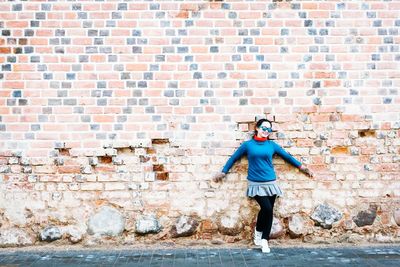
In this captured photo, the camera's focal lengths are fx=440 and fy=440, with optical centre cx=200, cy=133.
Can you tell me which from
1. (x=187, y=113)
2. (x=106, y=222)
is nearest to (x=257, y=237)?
(x=187, y=113)

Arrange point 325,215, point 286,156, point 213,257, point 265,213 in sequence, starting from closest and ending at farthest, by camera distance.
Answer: point 213,257 → point 265,213 → point 286,156 → point 325,215

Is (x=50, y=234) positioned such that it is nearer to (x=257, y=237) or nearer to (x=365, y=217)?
(x=257, y=237)

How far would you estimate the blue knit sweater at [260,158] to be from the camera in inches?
194

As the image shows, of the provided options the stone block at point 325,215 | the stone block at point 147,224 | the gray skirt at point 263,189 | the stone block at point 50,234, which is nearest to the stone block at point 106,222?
the stone block at point 147,224

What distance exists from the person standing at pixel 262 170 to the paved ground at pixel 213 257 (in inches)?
12.4

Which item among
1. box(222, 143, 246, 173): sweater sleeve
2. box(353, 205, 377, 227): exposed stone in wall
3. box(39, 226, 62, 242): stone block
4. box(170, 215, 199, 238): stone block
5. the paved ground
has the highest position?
box(222, 143, 246, 173): sweater sleeve

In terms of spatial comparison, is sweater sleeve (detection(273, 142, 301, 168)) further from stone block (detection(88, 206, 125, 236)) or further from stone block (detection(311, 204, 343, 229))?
stone block (detection(88, 206, 125, 236))

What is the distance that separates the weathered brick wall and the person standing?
0.16m

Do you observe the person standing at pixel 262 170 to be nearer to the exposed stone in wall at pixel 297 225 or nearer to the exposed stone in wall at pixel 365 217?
the exposed stone in wall at pixel 297 225

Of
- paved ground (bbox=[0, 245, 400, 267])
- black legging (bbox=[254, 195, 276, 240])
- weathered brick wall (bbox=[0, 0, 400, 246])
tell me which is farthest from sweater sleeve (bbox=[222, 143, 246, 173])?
paved ground (bbox=[0, 245, 400, 267])

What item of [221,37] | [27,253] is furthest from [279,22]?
[27,253]

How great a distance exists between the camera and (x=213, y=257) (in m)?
4.73

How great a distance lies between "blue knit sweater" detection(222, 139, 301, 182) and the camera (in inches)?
194

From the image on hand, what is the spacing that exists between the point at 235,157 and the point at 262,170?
1.10 ft
